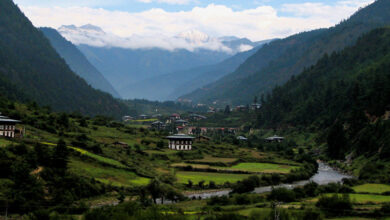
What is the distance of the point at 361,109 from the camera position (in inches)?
6580

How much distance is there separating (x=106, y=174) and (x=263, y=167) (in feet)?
147

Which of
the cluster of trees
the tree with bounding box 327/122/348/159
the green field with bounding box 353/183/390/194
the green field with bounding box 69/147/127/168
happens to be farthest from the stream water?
the cluster of trees

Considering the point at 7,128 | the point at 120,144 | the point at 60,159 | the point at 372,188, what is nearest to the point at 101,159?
the point at 7,128

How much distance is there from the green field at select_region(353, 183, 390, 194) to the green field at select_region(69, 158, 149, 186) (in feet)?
116

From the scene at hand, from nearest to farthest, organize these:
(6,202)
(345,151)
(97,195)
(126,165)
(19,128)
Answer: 1. (6,202)
2. (97,195)
3. (126,165)
4. (19,128)
5. (345,151)

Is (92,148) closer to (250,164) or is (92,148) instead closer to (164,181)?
A: (164,181)

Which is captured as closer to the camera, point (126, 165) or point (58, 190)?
point (58, 190)

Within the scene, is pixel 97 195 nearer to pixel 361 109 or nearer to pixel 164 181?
pixel 164 181

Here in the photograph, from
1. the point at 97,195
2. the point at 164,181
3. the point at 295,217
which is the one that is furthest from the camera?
the point at 164,181

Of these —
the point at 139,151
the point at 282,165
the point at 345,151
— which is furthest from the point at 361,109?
the point at 139,151

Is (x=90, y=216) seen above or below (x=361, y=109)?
below

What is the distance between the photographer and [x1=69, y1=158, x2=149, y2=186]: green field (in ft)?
300

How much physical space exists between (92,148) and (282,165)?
47621 mm

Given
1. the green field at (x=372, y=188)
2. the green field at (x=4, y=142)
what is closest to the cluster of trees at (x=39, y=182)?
the green field at (x=4, y=142)
